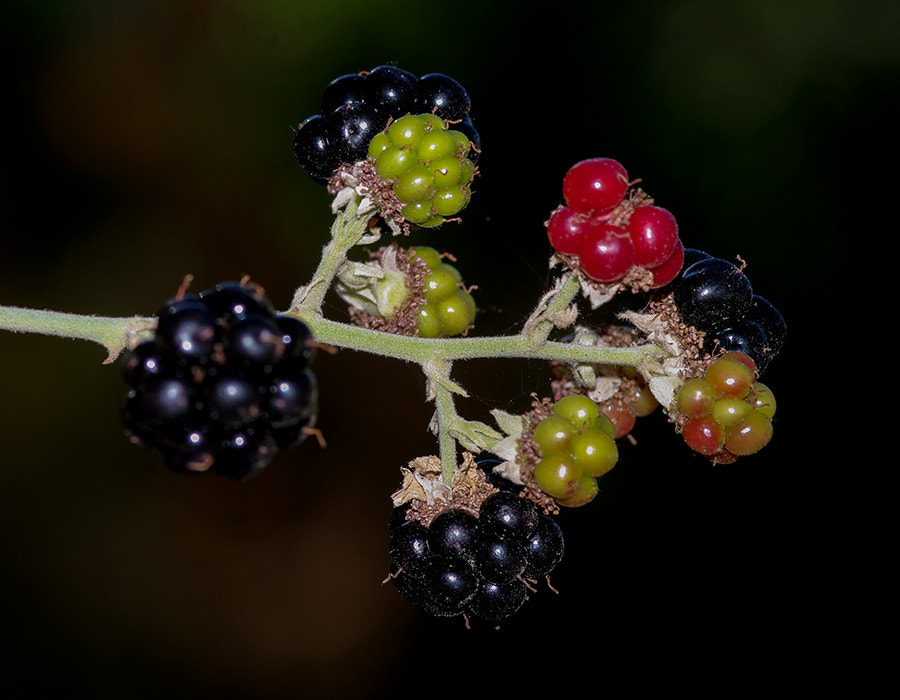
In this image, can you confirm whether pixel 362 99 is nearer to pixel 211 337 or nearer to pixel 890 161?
pixel 211 337

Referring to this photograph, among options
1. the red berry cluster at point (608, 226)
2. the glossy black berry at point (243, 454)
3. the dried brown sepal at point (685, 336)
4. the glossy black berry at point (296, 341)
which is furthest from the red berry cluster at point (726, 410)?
the glossy black berry at point (243, 454)

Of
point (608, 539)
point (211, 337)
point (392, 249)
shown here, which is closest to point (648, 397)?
point (392, 249)

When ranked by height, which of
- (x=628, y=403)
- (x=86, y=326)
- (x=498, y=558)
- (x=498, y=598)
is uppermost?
(x=628, y=403)

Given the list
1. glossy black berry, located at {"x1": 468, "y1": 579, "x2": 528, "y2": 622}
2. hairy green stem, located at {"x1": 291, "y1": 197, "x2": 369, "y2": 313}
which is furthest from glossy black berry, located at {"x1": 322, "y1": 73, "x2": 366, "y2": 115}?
glossy black berry, located at {"x1": 468, "y1": 579, "x2": 528, "y2": 622}

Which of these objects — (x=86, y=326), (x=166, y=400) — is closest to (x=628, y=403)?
(x=166, y=400)

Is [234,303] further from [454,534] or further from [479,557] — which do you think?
[479,557]

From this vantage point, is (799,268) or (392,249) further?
(799,268)

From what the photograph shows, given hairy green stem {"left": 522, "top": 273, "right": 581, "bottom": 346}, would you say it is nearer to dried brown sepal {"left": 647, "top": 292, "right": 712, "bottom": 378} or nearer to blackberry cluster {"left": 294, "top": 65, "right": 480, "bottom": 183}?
dried brown sepal {"left": 647, "top": 292, "right": 712, "bottom": 378}
